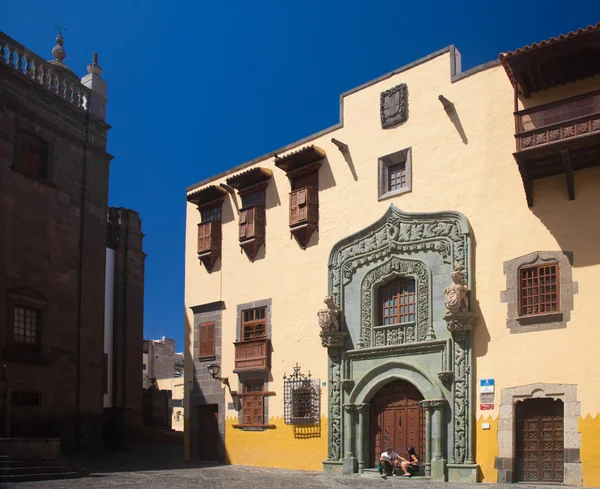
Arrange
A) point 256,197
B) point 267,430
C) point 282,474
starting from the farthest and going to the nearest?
point 256,197, point 267,430, point 282,474

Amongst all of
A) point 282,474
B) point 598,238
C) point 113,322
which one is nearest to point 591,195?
point 598,238

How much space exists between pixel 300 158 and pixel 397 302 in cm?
542

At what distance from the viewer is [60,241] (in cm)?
2556

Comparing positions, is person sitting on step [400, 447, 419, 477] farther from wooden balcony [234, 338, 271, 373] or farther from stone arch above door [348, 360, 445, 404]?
wooden balcony [234, 338, 271, 373]

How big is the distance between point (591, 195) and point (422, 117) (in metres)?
5.08

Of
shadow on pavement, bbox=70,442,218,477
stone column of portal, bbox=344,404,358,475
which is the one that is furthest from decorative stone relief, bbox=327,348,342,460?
shadow on pavement, bbox=70,442,218,477

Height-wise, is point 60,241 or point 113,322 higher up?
point 60,241

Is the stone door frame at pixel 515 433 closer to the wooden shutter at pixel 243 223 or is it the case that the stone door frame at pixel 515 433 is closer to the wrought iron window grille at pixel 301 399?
the wrought iron window grille at pixel 301 399

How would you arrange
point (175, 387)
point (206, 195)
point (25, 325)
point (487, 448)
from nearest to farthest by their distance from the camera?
point (487, 448) < point (25, 325) < point (206, 195) < point (175, 387)

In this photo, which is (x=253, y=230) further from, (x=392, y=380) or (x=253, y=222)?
(x=392, y=380)

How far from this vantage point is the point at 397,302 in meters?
20.3

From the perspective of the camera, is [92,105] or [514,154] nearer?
[514,154]

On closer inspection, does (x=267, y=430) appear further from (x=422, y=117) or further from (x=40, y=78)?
(x=40, y=78)

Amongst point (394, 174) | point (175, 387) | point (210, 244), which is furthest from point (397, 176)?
point (175, 387)
